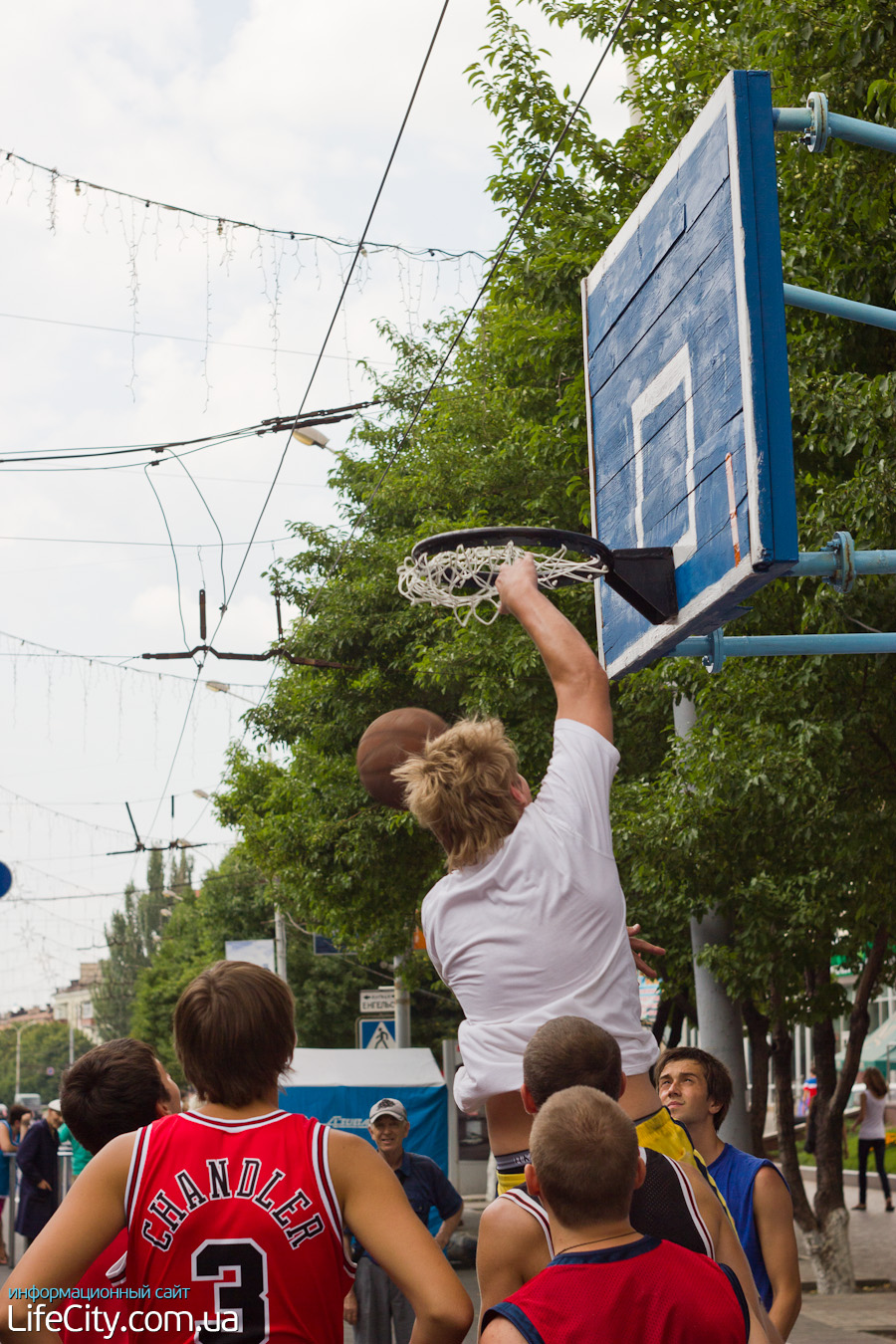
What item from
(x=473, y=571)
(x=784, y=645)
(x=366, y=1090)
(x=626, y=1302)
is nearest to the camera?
(x=626, y=1302)

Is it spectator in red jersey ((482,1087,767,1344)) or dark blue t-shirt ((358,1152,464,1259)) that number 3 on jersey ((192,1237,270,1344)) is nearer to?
spectator in red jersey ((482,1087,767,1344))

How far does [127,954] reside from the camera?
107 metres

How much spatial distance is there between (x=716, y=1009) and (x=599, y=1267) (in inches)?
369

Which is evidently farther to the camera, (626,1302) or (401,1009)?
(401,1009)

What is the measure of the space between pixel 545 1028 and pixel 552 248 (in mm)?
9081

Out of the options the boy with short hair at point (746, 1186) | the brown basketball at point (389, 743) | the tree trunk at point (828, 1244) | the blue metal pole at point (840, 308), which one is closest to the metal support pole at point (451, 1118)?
the tree trunk at point (828, 1244)

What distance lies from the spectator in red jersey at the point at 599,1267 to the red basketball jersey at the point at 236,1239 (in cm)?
34

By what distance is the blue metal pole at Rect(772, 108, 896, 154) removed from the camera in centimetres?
478

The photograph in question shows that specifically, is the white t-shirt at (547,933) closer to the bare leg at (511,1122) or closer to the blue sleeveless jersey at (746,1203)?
the bare leg at (511,1122)

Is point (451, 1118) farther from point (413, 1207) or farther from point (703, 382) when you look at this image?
point (703, 382)

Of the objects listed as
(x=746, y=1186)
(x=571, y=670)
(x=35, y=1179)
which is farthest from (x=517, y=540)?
(x=35, y=1179)

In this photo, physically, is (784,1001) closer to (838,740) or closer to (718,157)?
(838,740)

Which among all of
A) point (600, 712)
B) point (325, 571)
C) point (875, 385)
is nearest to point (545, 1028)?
point (600, 712)

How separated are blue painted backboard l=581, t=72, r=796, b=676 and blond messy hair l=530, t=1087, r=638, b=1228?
2.07 meters
